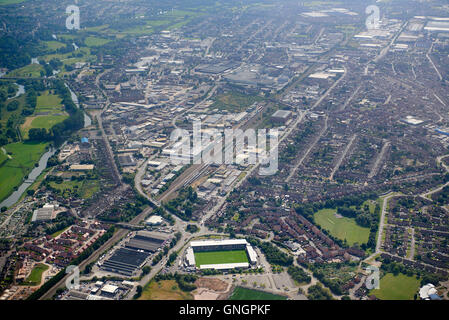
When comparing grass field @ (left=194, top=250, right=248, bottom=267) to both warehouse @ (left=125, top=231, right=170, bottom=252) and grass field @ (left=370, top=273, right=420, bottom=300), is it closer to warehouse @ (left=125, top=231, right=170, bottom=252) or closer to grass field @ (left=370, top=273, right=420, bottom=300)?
warehouse @ (left=125, top=231, right=170, bottom=252)

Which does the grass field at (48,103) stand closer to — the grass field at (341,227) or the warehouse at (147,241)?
the warehouse at (147,241)

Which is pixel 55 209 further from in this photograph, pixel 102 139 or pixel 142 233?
pixel 102 139

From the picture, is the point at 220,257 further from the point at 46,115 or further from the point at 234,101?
the point at 46,115

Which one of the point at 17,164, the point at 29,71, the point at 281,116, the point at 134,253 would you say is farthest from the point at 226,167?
the point at 29,71

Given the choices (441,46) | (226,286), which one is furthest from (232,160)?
(441,46)

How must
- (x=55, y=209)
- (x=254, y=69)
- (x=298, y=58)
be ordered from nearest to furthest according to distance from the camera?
(x=55, y=209), (x=254, y=69), (x=298, y=58)

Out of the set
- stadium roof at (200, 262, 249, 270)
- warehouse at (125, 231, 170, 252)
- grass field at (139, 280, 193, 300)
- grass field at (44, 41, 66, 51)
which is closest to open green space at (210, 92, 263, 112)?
warehouse at (125, 231, 170, 252)
